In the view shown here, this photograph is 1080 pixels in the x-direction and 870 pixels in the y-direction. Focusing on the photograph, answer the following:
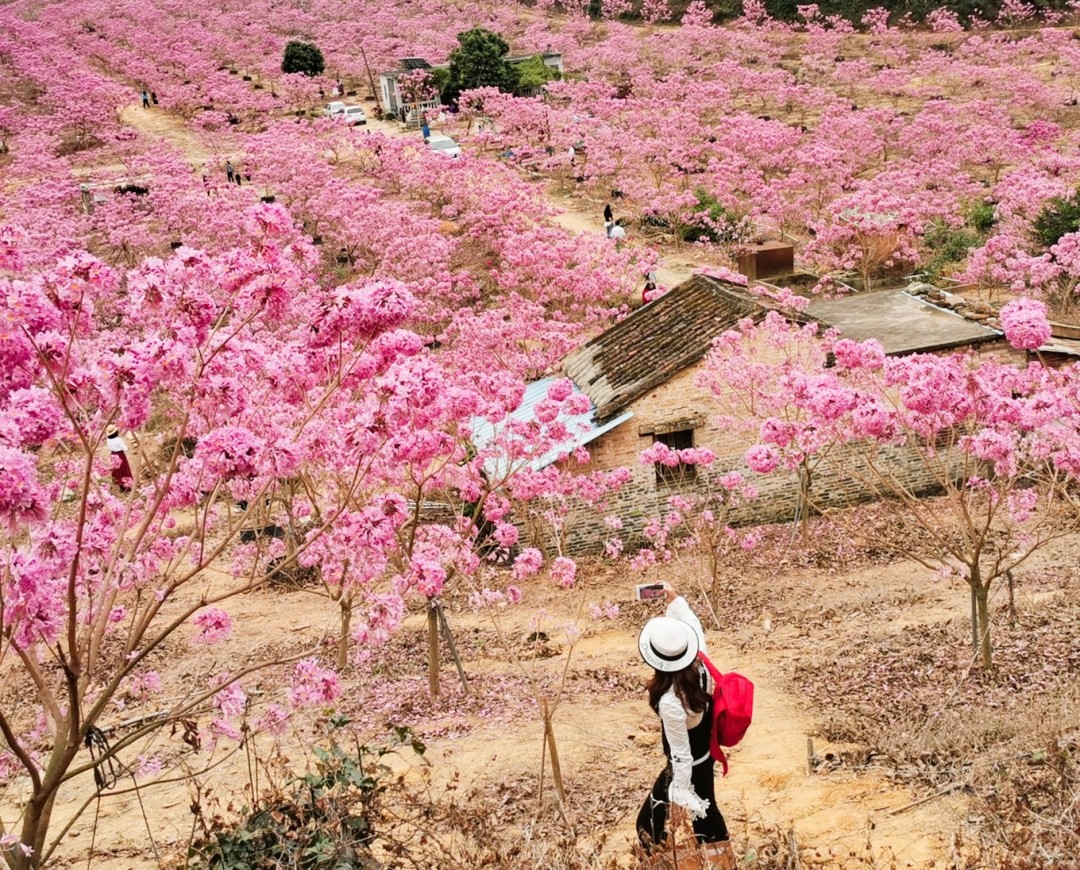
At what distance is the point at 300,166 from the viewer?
34.8 meters

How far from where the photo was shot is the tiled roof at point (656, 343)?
14.1 metres

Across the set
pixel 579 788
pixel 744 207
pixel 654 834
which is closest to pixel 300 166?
pixel 744 207

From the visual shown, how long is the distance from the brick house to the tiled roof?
0.07 feet

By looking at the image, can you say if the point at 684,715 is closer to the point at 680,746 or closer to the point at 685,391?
the point at 680,746

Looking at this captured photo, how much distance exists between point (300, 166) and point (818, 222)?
18.2 meters

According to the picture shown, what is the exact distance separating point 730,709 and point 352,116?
165 feet

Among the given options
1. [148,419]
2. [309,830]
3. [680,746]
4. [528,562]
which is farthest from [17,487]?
[528,562]

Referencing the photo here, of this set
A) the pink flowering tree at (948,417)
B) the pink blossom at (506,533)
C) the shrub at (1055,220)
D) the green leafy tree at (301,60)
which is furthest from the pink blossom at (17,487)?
the green leafy tree at (301,60)

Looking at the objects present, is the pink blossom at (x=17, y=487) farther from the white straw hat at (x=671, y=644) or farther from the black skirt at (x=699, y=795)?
the black skirt at (x=699, y=795)

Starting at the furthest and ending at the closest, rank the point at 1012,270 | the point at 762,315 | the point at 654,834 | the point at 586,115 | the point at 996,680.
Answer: the point at 586,115 < the point at 1012,270 < the point at 762,315 < the point at 996,680 < the point at 654,834

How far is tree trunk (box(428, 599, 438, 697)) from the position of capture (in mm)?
9648

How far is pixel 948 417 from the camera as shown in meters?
8.19

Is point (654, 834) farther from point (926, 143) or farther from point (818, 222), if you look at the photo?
point (926, 143)

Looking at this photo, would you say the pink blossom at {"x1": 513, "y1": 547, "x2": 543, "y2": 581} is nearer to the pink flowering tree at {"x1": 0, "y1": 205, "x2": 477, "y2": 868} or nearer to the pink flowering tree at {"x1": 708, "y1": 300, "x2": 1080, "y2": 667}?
the pink flowering tree at {"x1": 708, "y1": 300, "x2": 1080, "y2": 667}
